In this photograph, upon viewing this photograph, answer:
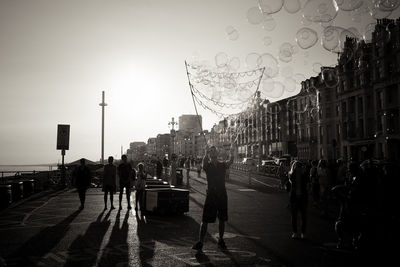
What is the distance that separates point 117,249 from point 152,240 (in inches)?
43.4

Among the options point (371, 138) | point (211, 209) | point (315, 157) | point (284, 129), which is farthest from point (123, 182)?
point (284, 129)

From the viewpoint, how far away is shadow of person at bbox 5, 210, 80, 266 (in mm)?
6594

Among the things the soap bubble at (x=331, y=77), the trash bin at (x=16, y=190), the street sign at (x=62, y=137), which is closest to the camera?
the trash bin at (x=16, y=190)

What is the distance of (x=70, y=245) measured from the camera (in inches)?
305

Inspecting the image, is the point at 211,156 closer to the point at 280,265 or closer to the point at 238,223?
the point at 280,265

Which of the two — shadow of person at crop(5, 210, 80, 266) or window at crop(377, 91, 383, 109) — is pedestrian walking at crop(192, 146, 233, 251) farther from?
window at crop(377, 91, 383, 109)

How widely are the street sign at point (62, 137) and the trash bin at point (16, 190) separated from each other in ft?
13.3

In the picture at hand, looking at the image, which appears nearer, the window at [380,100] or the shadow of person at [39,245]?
the shadow of person at [39,245]

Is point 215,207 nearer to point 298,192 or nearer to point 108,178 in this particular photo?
point 298,192

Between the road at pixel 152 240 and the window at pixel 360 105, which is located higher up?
the window at pixel 360 105

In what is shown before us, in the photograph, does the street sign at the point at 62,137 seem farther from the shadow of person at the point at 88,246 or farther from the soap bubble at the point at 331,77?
the soap bubble at the point at 331,77

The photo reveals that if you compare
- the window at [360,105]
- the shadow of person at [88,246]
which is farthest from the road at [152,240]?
the window at [360,105]

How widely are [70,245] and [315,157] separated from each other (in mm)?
59944

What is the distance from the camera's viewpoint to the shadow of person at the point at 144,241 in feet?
22.0
